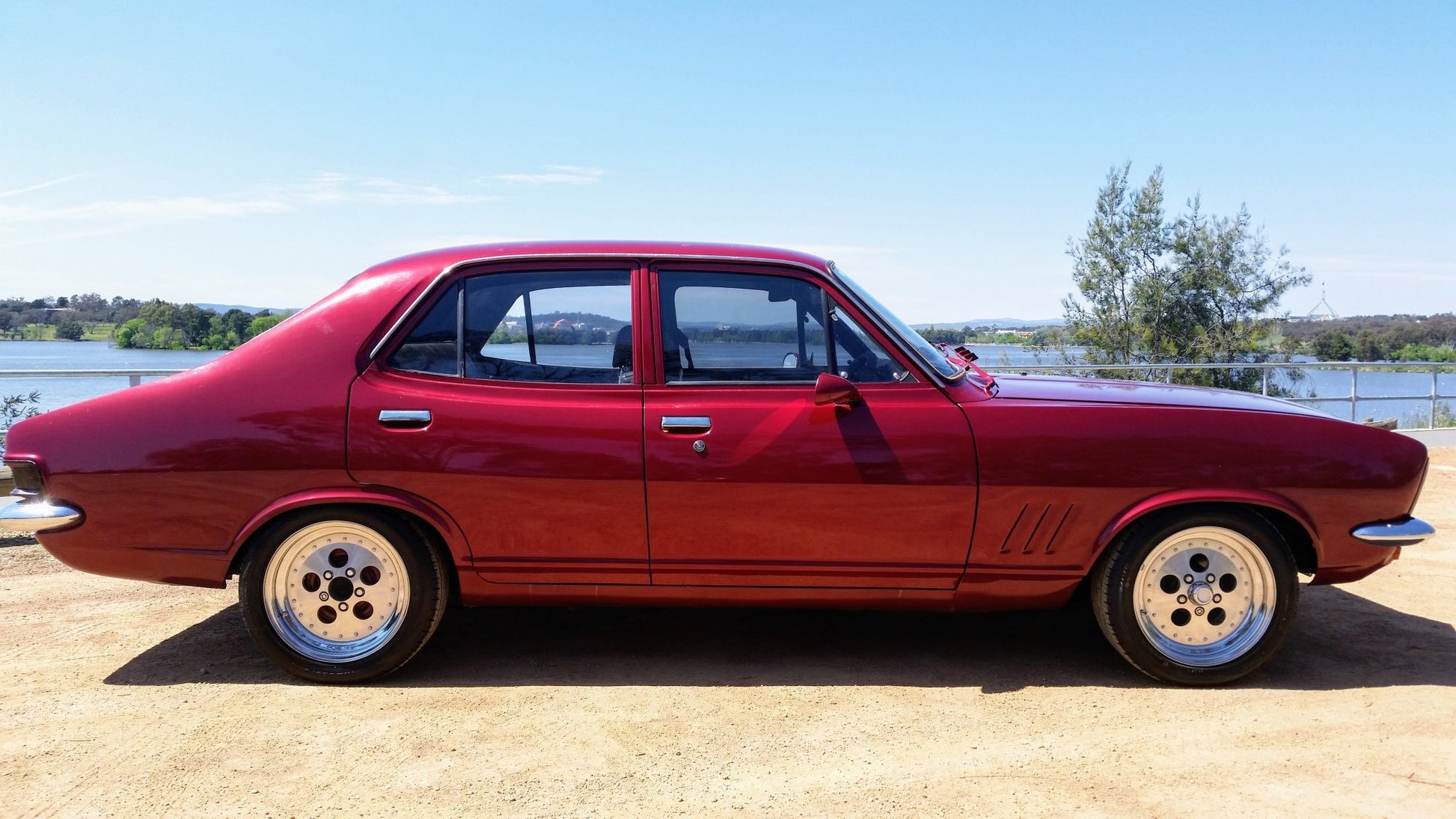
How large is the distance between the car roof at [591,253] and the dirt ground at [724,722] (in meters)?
1.67

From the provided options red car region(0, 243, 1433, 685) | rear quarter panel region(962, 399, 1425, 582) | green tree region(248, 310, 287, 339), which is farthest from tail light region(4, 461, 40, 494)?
rear quarter panel region(962, 399, 1425, 582)

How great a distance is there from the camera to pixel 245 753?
324 cm

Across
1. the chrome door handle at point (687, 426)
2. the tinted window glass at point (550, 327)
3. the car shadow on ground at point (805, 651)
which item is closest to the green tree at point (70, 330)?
the car shadow on ground at point (805, 651)

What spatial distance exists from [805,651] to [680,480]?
111cm

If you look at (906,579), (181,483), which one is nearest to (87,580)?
(181,483)

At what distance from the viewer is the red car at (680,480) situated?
12.4 ft

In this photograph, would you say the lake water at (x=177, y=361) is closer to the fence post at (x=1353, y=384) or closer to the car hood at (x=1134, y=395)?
the fence post at (x=1353, y=384)

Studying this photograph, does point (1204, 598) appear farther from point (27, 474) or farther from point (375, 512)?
point (27, 474)

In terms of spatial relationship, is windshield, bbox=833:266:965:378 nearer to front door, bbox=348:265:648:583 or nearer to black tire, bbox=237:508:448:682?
front door, bbox=348:265:648:583

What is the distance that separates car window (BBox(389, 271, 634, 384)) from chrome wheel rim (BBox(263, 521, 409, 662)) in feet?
2.51

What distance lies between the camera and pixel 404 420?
380cm

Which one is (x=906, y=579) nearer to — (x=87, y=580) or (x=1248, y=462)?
(x=1248, y=462)

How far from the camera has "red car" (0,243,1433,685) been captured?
12.4 feet

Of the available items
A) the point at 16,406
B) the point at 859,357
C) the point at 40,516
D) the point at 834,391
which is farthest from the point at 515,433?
the point at 16,406
